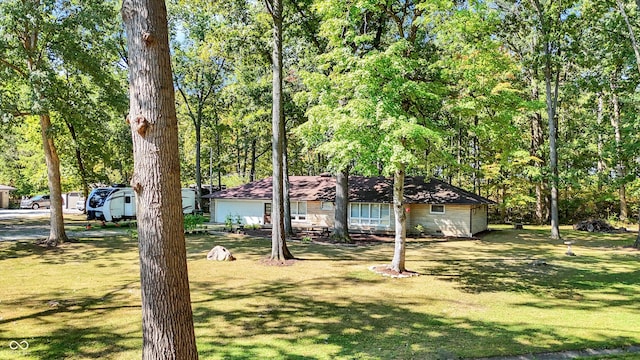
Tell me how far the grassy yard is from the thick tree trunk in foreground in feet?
9.95

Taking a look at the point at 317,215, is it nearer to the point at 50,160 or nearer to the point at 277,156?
the point at 277,156

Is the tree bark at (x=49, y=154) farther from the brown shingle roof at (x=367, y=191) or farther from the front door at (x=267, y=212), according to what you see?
the front door at (x=267, y=212)

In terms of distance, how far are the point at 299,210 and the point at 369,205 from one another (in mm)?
4858

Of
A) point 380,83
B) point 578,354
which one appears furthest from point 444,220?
point 578,354

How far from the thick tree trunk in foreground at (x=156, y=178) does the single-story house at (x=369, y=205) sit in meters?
21.7

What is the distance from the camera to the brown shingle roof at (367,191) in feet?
84.8

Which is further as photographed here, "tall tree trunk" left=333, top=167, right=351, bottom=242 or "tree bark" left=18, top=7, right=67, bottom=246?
"tall tree trunk" left=333, top=167, right=351, bottom=242

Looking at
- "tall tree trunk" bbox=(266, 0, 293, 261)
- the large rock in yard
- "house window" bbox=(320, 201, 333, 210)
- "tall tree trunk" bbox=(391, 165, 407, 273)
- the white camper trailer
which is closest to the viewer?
"tall tree trunk" bbox=(391, 165, 407, 273)

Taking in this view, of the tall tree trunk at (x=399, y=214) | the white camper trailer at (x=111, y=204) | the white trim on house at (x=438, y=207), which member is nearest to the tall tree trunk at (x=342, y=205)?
the white trim on house at (x=438, y=207)

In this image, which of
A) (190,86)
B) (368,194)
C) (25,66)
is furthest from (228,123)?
(25,66)

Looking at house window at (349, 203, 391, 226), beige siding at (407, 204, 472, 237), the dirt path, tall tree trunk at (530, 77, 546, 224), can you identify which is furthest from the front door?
the dirt path

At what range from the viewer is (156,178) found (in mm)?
3473

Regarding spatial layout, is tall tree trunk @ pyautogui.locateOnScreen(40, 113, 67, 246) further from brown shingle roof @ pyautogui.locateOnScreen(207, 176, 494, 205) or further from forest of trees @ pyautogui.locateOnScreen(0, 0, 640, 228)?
brown shingle roof @ pyautogui.locateOnScreen(207, 176, 494, 205)

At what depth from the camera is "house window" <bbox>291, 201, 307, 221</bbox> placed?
28438 millimetres
